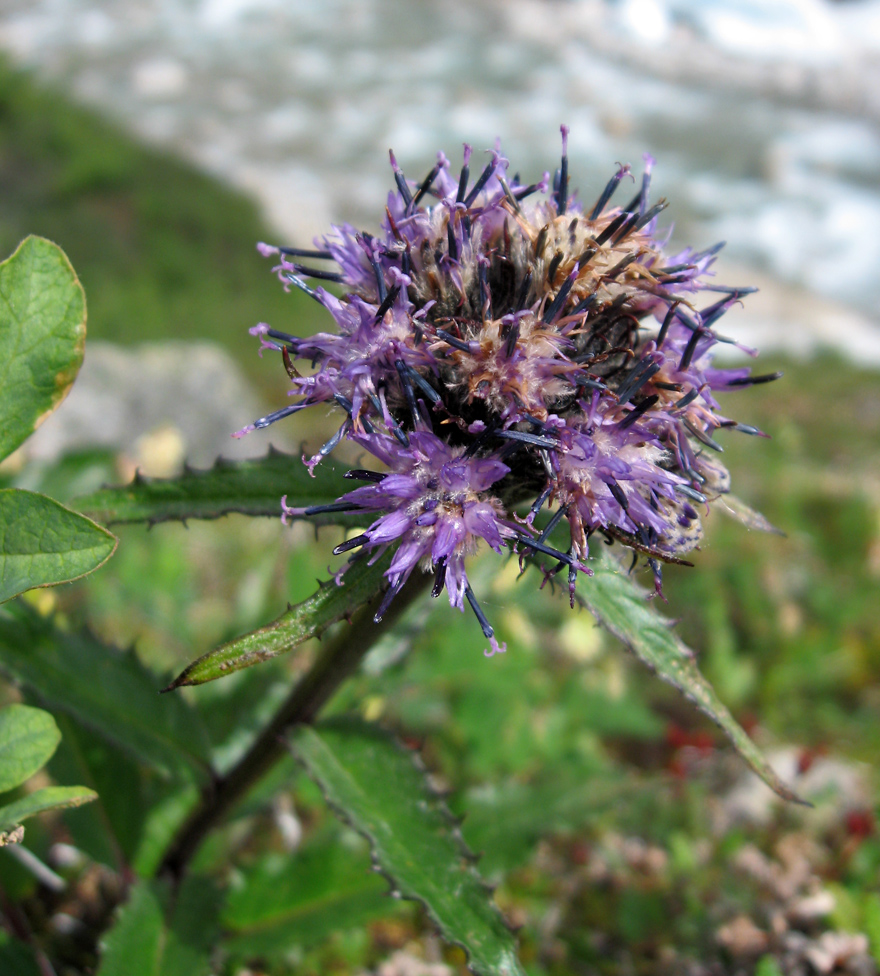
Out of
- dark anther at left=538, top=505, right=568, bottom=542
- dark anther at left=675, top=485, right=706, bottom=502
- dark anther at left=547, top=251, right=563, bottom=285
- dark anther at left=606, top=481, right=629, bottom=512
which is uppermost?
dark anther at left=547, top=251, right=563, bottom=285

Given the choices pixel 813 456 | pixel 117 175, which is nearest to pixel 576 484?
pixel 813 456

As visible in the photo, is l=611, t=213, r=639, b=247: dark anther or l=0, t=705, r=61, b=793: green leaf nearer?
l=0, t=705, r=61, b=793: green leaf

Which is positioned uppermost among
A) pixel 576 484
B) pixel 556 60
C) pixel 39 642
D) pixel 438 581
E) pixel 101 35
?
pixel 556 60

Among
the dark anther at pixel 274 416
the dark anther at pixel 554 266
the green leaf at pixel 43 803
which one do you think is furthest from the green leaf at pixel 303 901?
the dark anther at pixel 554 266

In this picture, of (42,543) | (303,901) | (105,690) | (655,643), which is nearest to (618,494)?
(655,643)

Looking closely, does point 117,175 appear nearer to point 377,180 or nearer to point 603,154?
point 377,180

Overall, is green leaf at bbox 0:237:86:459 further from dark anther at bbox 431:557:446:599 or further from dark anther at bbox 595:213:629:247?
dark anther at bbox 595:213:629:247

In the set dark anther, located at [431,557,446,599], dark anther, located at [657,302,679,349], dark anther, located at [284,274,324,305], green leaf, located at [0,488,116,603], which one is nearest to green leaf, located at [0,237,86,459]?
green leaf, located at [0,488,116,603]
